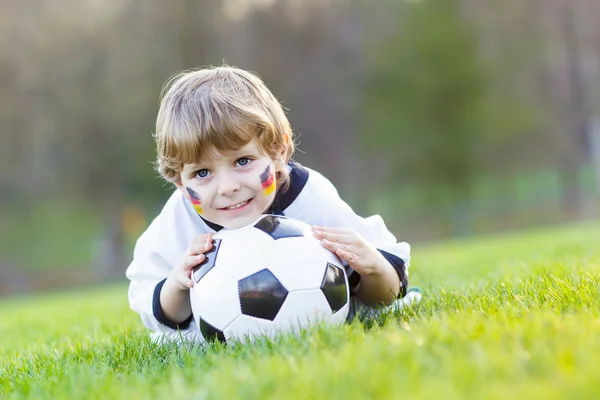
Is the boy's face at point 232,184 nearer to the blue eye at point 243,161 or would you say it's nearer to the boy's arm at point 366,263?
the blue eye at point 243,161

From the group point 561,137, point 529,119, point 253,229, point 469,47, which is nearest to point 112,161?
point 469,47

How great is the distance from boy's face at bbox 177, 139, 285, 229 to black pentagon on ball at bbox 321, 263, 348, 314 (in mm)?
440

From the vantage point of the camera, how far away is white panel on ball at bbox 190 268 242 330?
2.81 metres

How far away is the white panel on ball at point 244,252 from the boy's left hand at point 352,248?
283mm

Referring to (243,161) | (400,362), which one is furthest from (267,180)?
(400,362)

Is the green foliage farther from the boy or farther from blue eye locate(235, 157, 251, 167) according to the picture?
blue eye locate(235, 157, 251, 167)

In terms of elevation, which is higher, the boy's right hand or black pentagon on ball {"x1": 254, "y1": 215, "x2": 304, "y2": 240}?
black pentagon on ball {"x1": 254, "y1": 215, "x2": 304, "y2": 240}

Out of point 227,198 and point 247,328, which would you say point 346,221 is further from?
point 247,328

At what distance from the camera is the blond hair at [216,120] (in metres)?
2.92

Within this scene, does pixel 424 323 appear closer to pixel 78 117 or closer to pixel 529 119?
pixel 78 117

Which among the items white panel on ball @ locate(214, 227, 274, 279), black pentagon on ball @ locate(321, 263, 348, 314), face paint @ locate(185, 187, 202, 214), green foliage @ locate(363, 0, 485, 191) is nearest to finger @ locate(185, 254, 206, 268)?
white panel on ball @ locate(214, 227, 274, 279)

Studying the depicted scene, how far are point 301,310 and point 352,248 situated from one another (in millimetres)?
440

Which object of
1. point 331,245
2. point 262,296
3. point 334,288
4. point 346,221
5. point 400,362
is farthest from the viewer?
point 346,221

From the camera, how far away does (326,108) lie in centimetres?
2459
